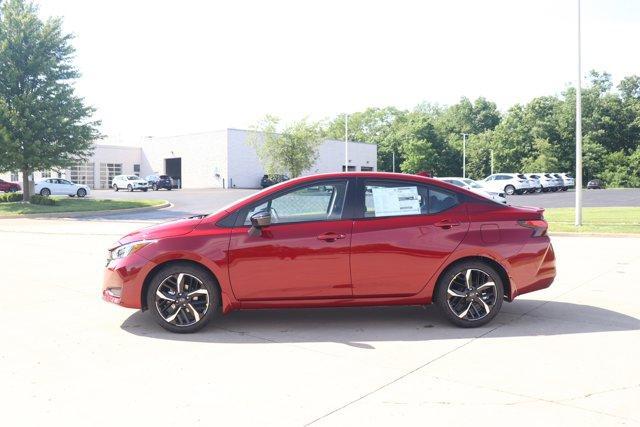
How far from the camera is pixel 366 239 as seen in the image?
558 centimetres

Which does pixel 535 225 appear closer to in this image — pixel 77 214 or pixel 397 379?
pixel 397 379

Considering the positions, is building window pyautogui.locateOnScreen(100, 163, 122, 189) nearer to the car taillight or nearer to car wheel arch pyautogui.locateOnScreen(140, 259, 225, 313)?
car wheel arch pyautogui.locateOnScreen(140, 259, 225, 313)

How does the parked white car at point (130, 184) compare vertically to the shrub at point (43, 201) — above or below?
above

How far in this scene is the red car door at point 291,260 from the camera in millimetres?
5516

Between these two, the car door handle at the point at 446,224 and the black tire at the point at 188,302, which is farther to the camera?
the car door handle at the point at 446,224

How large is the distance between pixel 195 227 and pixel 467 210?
8.97 feet

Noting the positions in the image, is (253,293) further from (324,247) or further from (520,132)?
(520,132)

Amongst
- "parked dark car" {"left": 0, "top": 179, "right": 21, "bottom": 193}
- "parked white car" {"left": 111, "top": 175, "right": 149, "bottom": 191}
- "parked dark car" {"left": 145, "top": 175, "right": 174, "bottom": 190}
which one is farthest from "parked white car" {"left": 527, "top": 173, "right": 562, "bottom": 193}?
Result: "parked dark car" {"left": 0, "top": 179, "right": 21, "bottom": 193}

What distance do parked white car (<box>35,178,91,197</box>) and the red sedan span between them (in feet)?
131

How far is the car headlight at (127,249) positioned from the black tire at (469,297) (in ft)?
9.52

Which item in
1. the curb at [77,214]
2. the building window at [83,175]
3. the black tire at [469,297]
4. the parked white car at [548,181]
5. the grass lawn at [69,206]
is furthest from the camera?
the building window at [83,175]

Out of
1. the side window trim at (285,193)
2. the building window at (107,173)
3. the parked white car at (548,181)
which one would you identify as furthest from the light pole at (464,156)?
the side window trim at (285,193)

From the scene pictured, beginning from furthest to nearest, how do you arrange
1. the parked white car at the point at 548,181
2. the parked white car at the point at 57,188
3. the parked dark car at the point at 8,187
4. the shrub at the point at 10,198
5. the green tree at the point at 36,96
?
the parked white car at the point at 548,181, the parked dark car at the point at 8,187, the parked white car at the point at 57,188, the shrub at the point at 10,198, the green tree at the point at 36,96

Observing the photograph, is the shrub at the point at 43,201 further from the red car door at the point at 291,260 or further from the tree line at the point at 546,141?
the tree line at the point at 546,141
